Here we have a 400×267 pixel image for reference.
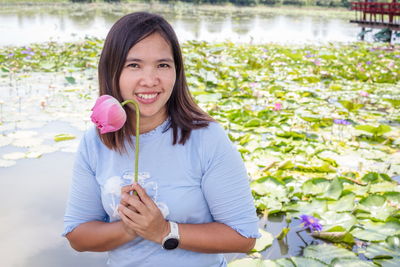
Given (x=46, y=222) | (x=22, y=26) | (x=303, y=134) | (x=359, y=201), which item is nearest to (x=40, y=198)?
(x=46, y=222)

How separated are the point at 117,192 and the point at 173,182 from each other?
138 mm

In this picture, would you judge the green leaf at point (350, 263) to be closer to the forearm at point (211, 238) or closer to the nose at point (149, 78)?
the forearm at point (211, 238)

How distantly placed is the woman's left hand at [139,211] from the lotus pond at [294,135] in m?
0.55

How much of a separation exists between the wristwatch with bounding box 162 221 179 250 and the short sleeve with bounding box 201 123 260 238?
0.36 feet

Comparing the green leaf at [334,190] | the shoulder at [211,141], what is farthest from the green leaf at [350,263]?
the shoulder at [211,141]

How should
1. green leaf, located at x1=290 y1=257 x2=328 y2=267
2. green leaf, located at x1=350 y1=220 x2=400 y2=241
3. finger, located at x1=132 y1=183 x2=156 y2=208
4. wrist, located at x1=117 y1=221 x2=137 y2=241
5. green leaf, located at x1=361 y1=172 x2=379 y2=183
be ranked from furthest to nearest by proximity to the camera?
green leaf, located at x1=361 y1=172 x2=379 y2=183 < green leaf, located at x1=350 y1=220 x2=400 y2=241 < green leaf, located at x1=290 y1=257 x2=328 y2=267 < wrist, located at x1=117 y1=221 x2=137 y2=241 < finger, located at x1=132 y1=183 x2=156 y2=208

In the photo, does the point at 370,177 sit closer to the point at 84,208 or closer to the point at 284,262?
the point at 284,262

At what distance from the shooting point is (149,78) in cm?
83

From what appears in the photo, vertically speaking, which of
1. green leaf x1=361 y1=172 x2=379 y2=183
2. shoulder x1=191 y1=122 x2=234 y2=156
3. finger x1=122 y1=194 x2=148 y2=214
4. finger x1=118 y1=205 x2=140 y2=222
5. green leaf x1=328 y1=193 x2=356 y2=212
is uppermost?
shoulder x1=191 y1=122 x2=234 y2=156

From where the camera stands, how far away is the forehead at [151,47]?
0.85m

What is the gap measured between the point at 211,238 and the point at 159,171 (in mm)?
195

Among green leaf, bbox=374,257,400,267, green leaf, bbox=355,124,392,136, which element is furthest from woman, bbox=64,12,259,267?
green leaf, bbox=355,124,392,136

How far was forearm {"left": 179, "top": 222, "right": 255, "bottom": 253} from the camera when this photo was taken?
855mm

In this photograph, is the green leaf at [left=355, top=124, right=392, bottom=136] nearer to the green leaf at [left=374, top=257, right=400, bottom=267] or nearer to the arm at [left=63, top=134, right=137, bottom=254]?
the green leaf at [left=374, top=257, right=400, bottom=267]
